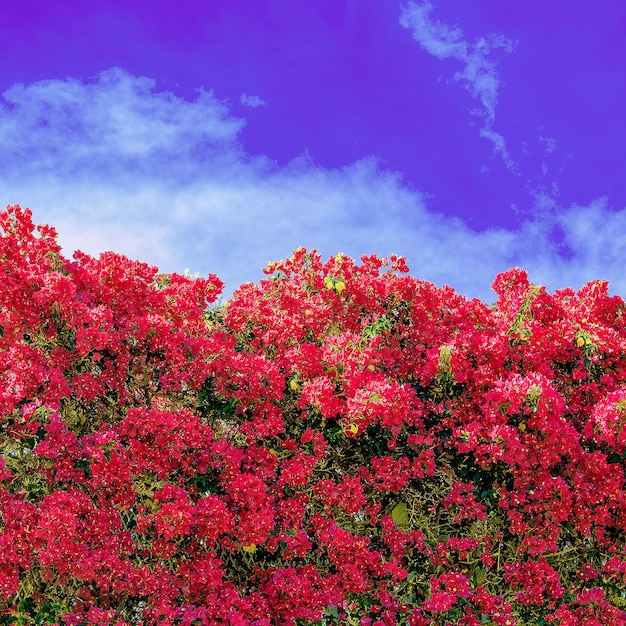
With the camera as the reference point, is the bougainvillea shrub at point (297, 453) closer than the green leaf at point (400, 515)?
Yes

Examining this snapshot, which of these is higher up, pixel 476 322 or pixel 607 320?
pixel 607 320

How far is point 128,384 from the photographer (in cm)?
672

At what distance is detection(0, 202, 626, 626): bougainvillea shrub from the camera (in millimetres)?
5863

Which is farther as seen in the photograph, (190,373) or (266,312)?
(266,312)

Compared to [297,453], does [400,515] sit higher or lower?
lower

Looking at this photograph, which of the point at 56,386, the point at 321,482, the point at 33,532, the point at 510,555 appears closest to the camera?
the point at 33,532

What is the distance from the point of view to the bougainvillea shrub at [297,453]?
19.2ft

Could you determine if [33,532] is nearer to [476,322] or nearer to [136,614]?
[136,614]

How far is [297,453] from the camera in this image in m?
6.77

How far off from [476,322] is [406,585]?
2983 mm

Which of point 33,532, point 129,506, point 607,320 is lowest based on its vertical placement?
point 33,532

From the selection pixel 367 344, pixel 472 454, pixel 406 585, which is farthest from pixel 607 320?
pixel 406 585

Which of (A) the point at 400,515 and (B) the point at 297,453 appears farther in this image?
(A) the point at 400,515

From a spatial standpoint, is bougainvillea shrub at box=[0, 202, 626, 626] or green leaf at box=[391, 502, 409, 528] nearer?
bougainvillea shrub at box=[0, 202, 626, 626]
